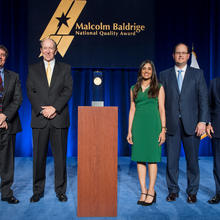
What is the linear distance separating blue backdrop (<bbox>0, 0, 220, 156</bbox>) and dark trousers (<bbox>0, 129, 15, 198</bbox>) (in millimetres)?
2764

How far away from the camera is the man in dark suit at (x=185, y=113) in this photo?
108 inches

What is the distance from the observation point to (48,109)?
2.64m

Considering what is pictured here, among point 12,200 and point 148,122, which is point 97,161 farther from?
point 12,200

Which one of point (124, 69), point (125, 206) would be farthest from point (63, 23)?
point (125, 206)

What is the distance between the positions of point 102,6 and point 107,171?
368cm

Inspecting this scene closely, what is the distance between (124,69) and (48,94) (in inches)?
119

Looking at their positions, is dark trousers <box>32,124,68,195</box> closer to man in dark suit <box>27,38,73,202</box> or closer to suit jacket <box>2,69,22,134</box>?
man in dark suit <box>27,38,73,202</box>

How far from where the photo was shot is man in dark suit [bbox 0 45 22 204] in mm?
2686

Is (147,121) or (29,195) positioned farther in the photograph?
(29,195)

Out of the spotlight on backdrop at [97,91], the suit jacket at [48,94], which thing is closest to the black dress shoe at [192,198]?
the spotlight on backdrop at [97,91]

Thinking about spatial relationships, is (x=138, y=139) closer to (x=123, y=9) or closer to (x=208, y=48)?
(x=123, y=9)

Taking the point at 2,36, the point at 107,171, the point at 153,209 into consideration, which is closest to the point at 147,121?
the point at 107,171

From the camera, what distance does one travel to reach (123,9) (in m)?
5.04

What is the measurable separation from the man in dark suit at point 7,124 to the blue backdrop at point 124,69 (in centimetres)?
275
